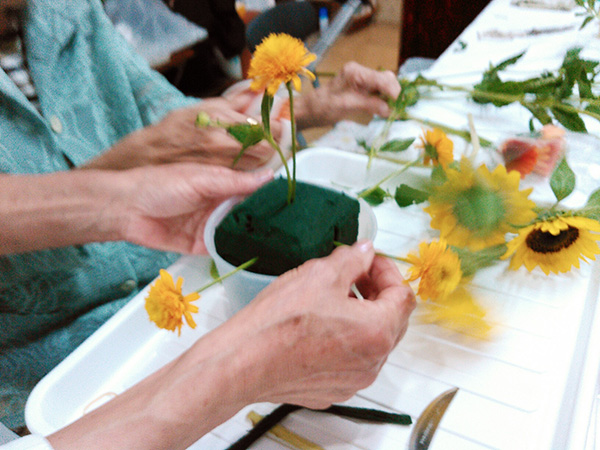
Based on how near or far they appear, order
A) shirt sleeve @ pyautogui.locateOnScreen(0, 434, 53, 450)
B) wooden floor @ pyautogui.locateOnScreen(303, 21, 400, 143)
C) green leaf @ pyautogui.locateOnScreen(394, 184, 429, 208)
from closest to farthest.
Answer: shirt sleeve @ pyautogui.locateOnScreen(0, 434, 53, 450) → green leaf @ pyautogui.locateOnScreen(394, 184, 429, 208) → wooden floor @ pyautogui.locateOnScreen(303, 21, 400, 143)

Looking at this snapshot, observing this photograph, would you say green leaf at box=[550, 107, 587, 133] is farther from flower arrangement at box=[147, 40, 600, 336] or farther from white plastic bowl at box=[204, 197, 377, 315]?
white plastic bowl at box=[204, 197, 377, 315]

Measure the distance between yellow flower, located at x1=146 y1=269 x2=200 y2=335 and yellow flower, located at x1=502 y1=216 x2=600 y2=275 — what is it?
29cm

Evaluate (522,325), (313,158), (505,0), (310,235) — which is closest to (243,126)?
(310,235)

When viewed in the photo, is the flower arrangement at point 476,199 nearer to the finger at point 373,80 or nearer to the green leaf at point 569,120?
the green leaf at point 569,120

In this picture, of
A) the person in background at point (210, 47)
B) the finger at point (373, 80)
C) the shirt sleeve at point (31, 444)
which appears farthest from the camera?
the person in background at point (210, 47)

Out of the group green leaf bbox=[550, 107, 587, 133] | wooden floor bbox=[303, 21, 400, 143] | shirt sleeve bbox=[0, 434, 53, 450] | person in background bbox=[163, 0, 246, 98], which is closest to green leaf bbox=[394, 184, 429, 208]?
green leaf bbox=[550, 107, 587, 133]

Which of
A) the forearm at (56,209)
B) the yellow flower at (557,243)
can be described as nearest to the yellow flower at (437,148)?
the yellow flower at (557,243)

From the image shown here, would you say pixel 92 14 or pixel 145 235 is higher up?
pixel 92 14

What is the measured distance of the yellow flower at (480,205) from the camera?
320 mm

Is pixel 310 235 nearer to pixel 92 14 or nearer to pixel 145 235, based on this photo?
pixel 145 235

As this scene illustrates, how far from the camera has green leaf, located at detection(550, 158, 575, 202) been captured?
1.22 feet

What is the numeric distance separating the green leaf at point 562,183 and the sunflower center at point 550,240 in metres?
0.03

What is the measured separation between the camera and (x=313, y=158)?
0.66 meters

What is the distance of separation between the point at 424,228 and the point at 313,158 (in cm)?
21
